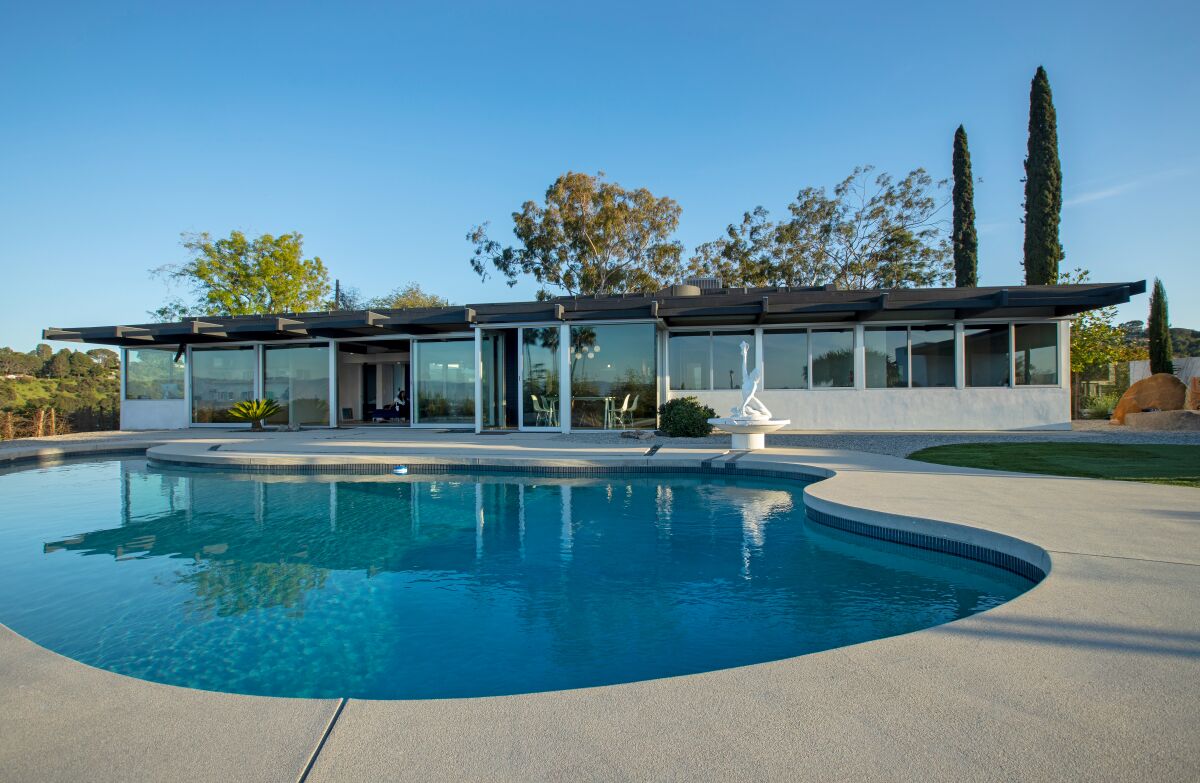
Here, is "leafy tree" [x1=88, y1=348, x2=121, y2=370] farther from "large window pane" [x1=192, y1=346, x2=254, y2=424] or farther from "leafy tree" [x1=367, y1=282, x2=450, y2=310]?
"large window pane" [x1=192, y1=346, x2=254, y2=424]

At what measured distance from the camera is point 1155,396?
15492 millimetres

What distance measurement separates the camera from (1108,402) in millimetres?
18609

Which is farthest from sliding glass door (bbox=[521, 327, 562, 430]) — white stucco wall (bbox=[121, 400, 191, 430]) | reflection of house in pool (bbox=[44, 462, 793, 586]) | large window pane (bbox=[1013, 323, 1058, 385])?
white stucco wall (bbox=[121, 400, 191, 430])

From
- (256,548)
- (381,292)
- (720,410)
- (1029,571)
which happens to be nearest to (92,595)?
(256,548)

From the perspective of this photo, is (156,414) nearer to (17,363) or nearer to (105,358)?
(17,363)

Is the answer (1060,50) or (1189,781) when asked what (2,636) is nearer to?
(1189,781)

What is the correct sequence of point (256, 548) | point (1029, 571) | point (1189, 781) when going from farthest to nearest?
1. point (256, 548)
2. point (1029, 571)
3. point (1189, 781)

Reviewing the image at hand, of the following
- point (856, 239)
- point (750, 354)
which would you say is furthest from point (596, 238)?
point (750, 354)

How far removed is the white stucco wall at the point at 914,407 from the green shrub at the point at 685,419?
6.07ft

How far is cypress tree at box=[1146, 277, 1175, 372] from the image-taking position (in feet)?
62.7

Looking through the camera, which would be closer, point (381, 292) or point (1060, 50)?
point (1060, 50)

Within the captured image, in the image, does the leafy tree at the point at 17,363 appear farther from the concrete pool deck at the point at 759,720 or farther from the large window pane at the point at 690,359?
the concrete pool deck at the point at 759,720

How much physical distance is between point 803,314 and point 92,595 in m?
13.1

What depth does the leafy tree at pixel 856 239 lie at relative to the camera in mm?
27609
